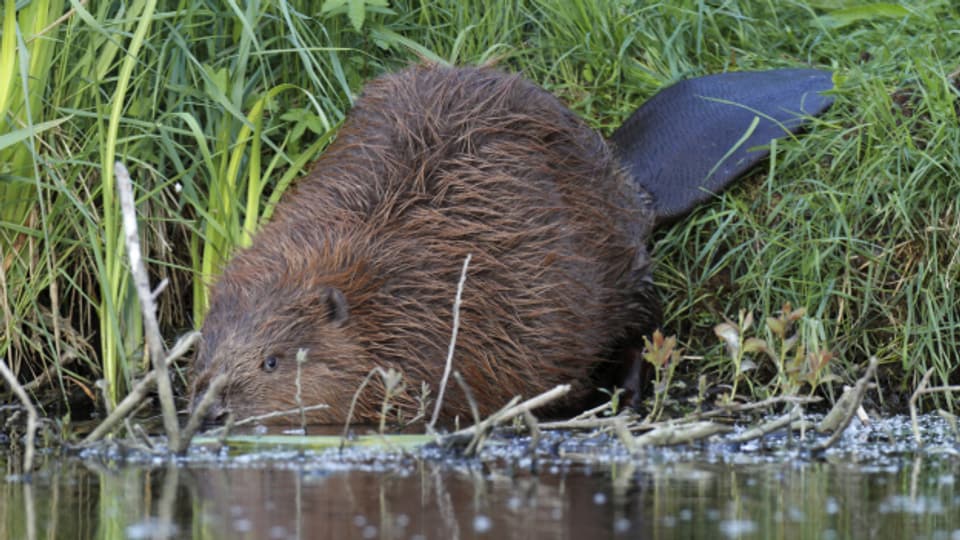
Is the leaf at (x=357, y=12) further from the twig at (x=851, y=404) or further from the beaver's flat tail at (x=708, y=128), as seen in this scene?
the twig at (x=851, y=404)

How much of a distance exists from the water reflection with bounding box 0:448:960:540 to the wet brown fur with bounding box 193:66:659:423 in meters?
0.65

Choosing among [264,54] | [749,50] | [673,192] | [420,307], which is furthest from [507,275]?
[749,50]

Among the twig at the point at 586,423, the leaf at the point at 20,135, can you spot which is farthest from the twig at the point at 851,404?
the leaf at the point at 20,135

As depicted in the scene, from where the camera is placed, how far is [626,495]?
299cm

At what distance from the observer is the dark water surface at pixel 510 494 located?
2701mm

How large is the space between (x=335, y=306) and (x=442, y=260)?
0.31 meters

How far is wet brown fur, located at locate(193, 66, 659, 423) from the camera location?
4066 mm

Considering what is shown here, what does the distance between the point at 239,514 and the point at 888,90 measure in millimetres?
2626

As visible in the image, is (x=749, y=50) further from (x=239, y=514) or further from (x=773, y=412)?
(x=239, y=514)

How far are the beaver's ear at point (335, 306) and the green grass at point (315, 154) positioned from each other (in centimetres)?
52

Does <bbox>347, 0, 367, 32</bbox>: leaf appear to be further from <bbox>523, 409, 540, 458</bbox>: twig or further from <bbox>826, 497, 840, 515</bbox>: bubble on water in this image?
<bbox>826, 497, 840, 515</bbox>: bubble on water

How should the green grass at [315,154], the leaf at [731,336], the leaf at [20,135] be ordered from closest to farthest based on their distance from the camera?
the leaf at [731,336]
the leaf at [20,135]
the green grass at [315,154]

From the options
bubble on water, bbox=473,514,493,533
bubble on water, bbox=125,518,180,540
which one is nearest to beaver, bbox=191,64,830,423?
bubble on water, bbox=125,518,180,540

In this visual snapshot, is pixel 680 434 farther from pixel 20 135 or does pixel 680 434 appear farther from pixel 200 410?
pixel 20 135
